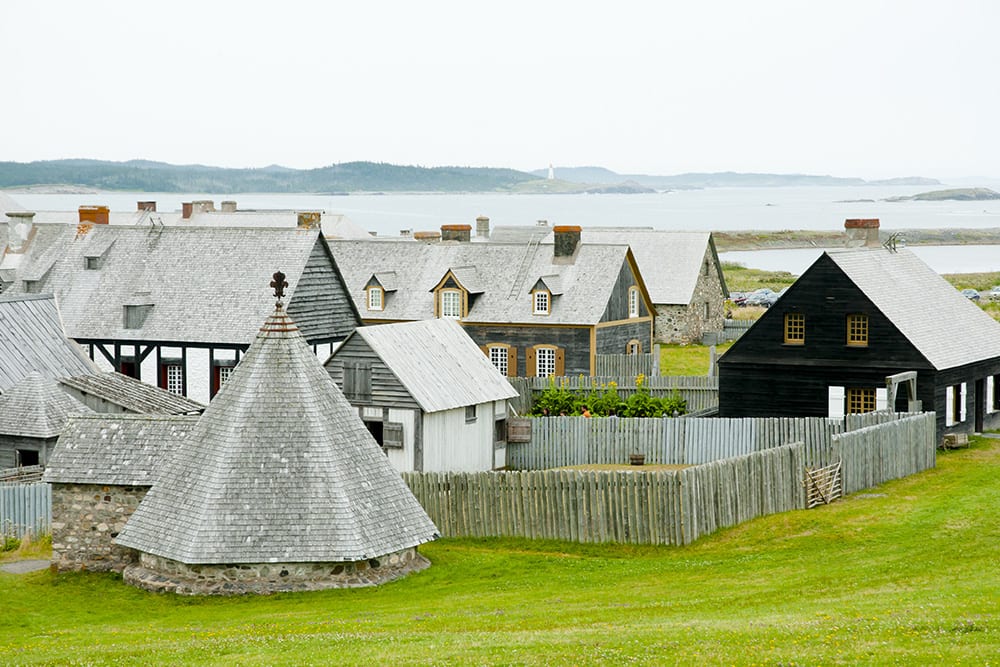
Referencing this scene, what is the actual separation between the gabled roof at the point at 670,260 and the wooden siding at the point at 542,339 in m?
15.1

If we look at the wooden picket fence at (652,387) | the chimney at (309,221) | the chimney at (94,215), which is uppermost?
the chimney at (94,215)

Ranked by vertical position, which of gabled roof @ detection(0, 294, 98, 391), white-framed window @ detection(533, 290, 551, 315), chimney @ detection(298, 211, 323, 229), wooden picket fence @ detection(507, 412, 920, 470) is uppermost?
chimney @ detection(298, 211, 323, 229)

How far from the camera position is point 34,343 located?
1718 inches

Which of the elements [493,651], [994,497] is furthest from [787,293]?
[493,651]

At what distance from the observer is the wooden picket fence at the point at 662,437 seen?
38188mm

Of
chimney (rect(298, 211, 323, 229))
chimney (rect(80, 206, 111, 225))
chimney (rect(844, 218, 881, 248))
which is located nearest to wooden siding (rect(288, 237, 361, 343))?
chimney (rect(298, 211, 323, 229))

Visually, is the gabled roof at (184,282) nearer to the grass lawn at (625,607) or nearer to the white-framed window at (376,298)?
the white-framed window at (376,298)

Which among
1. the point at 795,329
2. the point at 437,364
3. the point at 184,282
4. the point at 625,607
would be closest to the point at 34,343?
the point at 184,282

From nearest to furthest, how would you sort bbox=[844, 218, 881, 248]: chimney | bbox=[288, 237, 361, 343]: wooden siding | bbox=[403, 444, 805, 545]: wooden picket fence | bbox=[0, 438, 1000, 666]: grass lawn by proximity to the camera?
bbox=[0, 438, 1000, 666]: grass lawn < bbox=[403, 444, 805, 545]: wooden picket fence < bbox=[288, 237, 361, 343]: wooden siding < bbox=[844, 218, 881, 248]: chimney

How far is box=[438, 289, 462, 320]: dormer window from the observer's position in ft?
185

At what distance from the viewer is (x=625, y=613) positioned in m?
21.9

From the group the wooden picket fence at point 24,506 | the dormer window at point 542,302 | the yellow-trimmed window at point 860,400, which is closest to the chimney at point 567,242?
the dormer window at point 542,302

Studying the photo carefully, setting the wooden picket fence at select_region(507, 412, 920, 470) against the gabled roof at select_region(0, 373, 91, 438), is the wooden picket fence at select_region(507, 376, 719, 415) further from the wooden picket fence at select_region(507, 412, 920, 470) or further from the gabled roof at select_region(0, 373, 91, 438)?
the gabled roof at select_region(0, 373, 91, 438)

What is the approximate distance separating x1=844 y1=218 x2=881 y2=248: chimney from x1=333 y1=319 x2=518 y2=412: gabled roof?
14.0 meters
